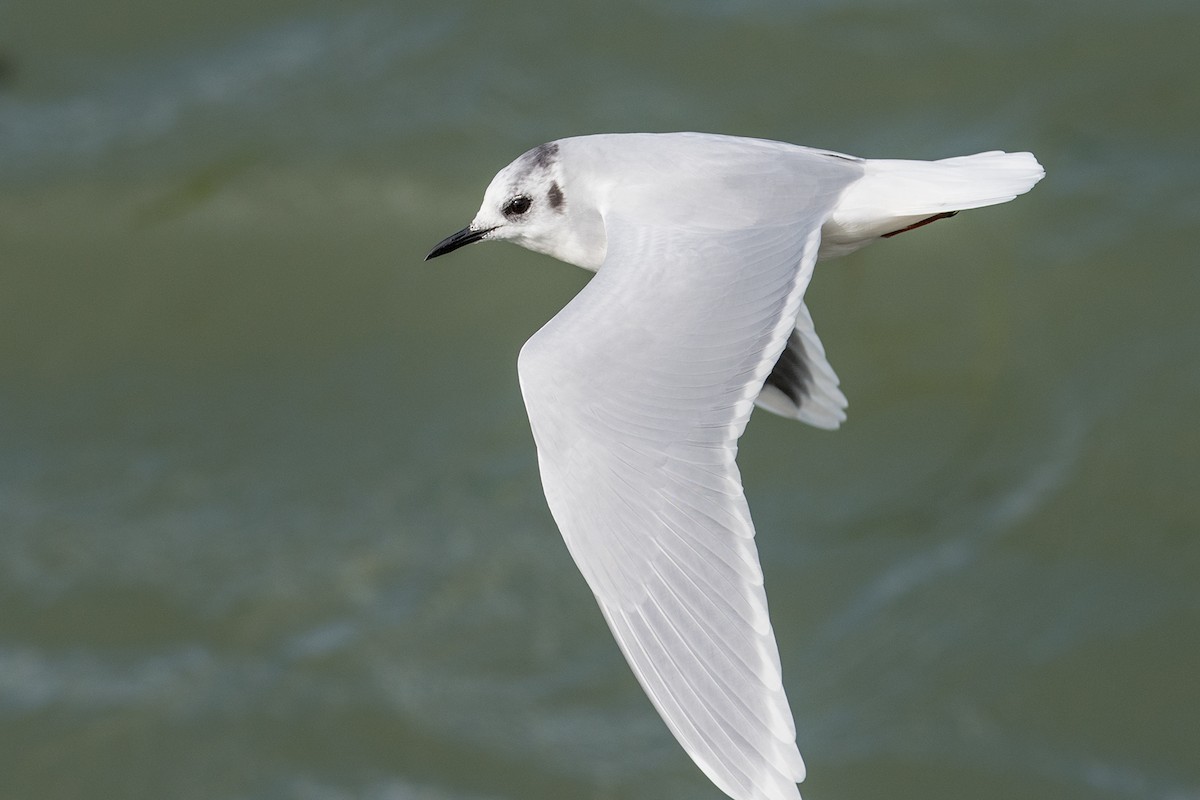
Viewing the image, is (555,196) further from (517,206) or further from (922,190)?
(922,190)

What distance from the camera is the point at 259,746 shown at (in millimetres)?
4746

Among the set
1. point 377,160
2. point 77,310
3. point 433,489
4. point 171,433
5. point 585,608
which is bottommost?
point 585,608

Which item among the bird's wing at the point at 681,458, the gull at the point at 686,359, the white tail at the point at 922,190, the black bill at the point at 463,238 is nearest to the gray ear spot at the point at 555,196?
the gull at the point at 686,359

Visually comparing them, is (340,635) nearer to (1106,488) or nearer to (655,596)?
(1106,488)

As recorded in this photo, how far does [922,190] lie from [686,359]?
2.13ft

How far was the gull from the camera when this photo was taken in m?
2.39

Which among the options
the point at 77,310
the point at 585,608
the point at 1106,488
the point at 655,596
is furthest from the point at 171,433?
the point at 655,596

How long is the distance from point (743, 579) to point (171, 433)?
343 cm

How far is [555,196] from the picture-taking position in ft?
11.1

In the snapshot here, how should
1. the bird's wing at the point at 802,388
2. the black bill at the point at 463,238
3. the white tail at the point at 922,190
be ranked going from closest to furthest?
1. the white tail at the point at 922,190
2. the black bill at the point at 463,238
3. the bird's wing at the point at 802,388

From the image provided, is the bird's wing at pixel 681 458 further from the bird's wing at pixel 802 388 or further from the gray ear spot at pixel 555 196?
the bird's wing at pixel 802 388

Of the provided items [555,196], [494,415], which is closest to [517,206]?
[555,196]

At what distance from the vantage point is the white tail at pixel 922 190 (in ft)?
10.1

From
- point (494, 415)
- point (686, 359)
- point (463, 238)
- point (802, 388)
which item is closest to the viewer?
point (686, 359)
